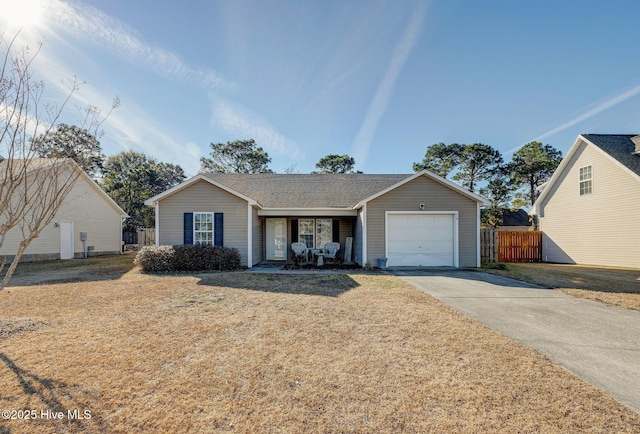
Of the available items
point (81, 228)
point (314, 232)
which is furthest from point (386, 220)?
point (81, 228)

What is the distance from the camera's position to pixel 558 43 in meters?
10.5

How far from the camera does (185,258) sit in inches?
430

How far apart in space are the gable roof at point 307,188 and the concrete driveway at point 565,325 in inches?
211

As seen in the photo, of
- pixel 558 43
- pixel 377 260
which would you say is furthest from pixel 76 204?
pixel 558 43

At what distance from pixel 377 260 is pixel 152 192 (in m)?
28.4

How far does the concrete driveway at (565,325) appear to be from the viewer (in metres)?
3.13

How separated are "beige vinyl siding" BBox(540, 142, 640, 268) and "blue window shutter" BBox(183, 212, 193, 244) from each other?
18.7 meters

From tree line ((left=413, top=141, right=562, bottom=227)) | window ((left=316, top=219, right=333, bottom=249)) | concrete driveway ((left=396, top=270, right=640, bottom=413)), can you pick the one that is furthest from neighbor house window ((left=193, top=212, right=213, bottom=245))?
tree line ((left=413, top=141, right=562, bottom=227))

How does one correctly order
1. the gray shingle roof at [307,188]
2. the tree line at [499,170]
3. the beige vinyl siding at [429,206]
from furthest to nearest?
the tree line at [499,170] < the gray shingle roof at [307,188] < the beige vinyl siding at [429,206]

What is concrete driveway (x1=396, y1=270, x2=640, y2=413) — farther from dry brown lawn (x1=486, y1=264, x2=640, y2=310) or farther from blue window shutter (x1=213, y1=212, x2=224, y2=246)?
blue window shutter (x1=213, y1=212, x2=224, y2=246)

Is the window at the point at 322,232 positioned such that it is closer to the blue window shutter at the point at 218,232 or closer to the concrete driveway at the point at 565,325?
the blue window shutter at the point at 218,232

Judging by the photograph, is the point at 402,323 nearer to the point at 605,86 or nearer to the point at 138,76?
the point at 138,76

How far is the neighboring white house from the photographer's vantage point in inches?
577

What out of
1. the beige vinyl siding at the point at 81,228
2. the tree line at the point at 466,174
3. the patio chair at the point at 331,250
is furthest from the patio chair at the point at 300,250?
the tree line at the point at 466,174
